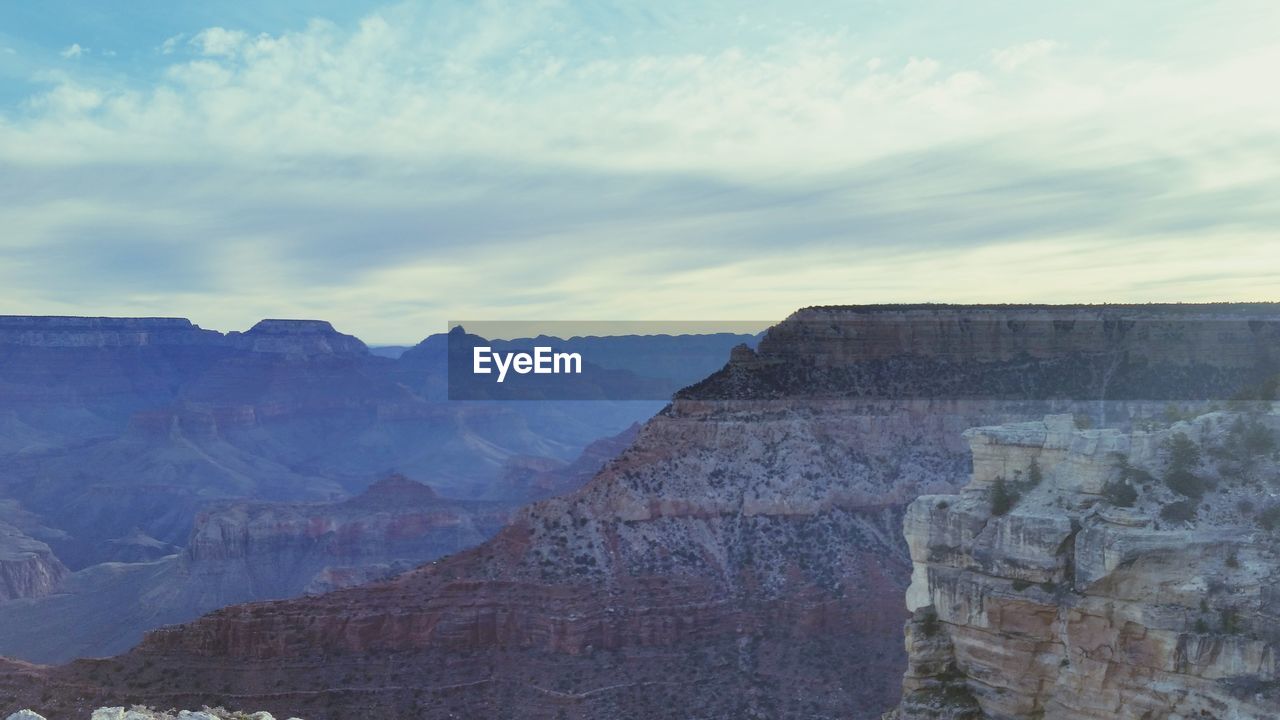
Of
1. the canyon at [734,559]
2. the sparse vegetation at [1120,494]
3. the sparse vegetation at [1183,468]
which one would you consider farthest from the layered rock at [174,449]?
the sparse vegetation at [1183,468]

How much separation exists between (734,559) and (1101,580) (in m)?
37.1

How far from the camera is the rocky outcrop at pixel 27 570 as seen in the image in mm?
110812

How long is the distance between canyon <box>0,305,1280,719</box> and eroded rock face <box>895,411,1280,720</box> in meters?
25.2

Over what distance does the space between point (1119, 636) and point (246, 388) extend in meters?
191

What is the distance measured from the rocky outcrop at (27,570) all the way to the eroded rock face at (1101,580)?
106 m

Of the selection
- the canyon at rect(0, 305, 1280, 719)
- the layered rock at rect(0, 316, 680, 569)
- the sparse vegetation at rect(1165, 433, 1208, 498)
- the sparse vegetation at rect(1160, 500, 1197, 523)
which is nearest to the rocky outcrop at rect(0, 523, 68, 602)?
the layered rock at rect(0, 316, 680, 569)

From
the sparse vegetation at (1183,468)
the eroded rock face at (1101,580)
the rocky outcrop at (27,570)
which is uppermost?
the sparse vegetation at (1183,468)

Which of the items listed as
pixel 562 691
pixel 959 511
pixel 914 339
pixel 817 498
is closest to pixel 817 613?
pixel 817 498

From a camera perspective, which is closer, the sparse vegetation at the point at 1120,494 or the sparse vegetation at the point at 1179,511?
the sparse vegetation at the point at 1179,511

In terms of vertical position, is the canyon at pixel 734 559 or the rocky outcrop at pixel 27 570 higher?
the canyon at pixel 734 559

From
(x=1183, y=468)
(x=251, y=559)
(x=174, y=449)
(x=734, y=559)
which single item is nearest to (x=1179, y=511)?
(x=1183, y=468)

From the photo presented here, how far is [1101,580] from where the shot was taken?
21828 millimetres

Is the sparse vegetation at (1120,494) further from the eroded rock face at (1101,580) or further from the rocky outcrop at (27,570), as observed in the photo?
the rocky outcrop at (27,570)

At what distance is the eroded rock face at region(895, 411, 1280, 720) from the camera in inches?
803
